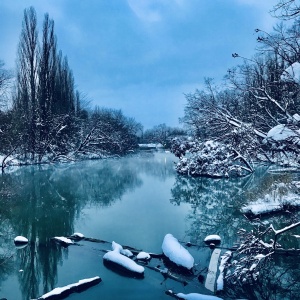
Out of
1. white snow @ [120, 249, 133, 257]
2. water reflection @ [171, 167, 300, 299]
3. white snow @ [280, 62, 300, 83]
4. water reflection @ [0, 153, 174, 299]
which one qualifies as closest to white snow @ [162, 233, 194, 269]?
white snow @ [120, 249, 133, 257]

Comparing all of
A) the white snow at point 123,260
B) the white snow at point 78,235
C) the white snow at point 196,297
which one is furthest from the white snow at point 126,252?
the white snow at point 196,297

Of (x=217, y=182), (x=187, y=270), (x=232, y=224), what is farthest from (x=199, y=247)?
(x=217, y=182)

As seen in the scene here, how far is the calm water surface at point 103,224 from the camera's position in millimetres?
6426

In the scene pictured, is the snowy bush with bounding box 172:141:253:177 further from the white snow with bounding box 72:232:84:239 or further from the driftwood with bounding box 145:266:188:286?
the driftwood with bounding box 145:266:188:286

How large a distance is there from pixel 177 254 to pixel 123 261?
4.00 ft

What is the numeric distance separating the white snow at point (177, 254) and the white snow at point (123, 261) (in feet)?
2.78

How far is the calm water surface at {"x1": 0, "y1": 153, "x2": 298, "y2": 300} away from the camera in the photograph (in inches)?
253

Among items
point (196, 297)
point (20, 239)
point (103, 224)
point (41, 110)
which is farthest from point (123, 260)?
point (41, 110)

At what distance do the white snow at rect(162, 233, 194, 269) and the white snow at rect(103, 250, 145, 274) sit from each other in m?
0.85

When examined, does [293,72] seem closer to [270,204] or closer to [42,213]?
[270,204]

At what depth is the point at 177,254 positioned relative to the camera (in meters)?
7.30

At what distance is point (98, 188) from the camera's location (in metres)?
18.6

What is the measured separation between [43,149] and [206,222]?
26795 mm

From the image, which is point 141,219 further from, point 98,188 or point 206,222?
point 98,188
